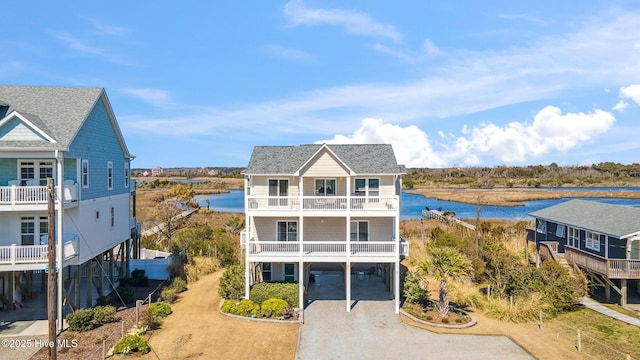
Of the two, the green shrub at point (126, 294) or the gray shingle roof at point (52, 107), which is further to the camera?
the green shrub at point (126, 294)

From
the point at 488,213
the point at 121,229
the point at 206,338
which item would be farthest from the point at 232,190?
the point at 206,338

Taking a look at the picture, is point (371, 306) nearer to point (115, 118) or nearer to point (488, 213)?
point (115, 118)

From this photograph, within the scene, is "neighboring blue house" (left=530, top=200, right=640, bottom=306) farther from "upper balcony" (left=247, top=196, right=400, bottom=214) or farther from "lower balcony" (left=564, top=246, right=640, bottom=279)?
"upper balcony" (left=247, top=196, right=400, bottom=214)

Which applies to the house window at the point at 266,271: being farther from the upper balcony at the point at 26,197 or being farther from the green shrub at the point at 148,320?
the upper balcony at the point at 26,197

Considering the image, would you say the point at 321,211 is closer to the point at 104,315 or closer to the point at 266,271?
the point at 266,271

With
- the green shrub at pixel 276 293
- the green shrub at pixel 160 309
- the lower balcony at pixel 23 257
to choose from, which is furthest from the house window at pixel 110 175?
the green shrub at pixel 276 293

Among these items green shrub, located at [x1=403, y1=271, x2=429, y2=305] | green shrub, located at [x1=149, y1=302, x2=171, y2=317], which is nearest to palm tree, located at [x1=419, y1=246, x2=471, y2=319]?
green shrub, located at [x1=403, y1=271, x2=429, y2=305]
